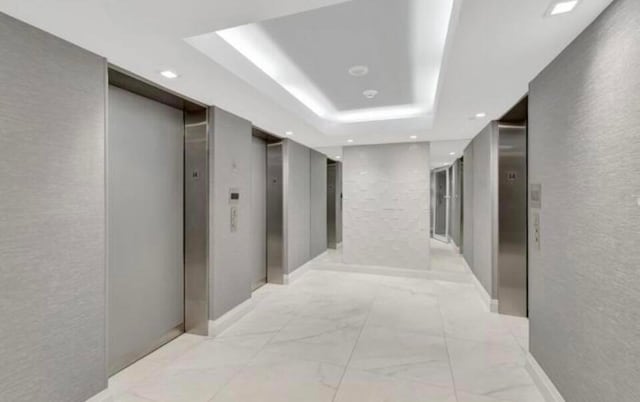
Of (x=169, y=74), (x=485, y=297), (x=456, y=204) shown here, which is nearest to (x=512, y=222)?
(x=485, y=297)

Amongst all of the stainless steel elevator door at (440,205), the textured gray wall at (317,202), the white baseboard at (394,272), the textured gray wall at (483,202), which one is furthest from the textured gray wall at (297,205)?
the stainless steel elevator door at (440,205)

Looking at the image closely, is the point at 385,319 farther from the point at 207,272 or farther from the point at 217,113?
the point at 217,113

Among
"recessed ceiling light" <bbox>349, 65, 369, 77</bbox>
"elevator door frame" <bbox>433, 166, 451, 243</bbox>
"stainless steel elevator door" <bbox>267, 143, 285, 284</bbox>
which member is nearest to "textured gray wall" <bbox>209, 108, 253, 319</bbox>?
"stainless steel elevator door" <bbox>267, 143, 285, 284</bbox>

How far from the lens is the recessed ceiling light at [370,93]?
353 centimetres

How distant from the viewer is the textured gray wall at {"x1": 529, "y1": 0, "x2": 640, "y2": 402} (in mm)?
1322

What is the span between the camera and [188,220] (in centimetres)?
317

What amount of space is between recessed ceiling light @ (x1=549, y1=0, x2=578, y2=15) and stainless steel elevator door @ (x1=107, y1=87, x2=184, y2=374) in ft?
9.88

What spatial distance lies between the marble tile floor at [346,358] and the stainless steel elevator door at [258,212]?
0.66m

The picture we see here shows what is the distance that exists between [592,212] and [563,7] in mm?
1065

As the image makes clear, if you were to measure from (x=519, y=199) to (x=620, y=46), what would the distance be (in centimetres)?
249

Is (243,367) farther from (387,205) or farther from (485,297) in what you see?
(387,205)

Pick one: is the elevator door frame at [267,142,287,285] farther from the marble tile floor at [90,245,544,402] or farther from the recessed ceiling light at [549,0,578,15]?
the recessed ceiling light at [549,0,578,15]

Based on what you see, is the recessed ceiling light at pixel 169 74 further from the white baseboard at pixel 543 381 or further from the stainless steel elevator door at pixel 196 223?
the white baseboard at pixel 543 381

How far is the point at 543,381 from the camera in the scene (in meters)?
2.15
